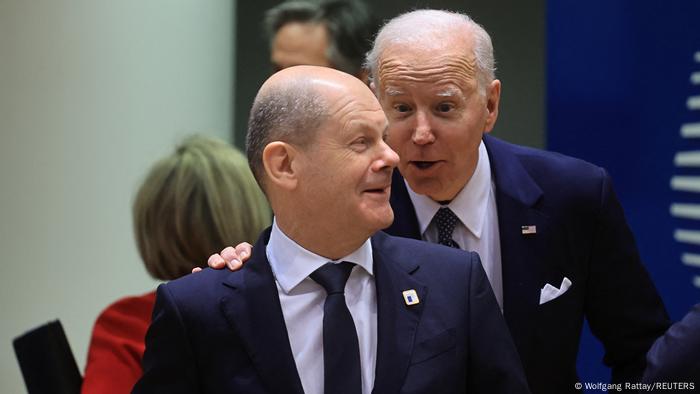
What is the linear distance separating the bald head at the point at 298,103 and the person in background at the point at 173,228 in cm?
84

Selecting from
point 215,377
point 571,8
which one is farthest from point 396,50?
point 571,8

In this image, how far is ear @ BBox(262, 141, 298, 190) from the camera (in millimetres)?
2309

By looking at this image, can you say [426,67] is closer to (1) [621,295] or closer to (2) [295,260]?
(2) [295,260]

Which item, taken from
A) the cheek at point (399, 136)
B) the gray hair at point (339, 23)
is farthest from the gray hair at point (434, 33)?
the gray hair at point (339, 23)

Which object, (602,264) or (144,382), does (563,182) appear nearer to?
(602,264)

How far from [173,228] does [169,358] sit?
0.96 meters

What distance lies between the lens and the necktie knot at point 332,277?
7.47 feet

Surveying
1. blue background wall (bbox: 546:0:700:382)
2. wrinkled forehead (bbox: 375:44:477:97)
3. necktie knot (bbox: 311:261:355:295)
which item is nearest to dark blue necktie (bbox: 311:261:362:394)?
necktie knot (bbox: 311:261:355:295)

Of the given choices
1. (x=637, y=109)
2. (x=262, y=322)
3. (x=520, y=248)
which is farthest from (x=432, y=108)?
(x=637, y=109)

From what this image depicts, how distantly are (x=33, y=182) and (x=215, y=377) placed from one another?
2921 mm

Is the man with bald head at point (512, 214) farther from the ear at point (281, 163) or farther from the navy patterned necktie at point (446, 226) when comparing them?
the ear at point (281, 163)

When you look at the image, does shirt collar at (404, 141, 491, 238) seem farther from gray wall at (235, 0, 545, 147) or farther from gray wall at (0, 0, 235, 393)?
gray wall at (235, 0, 545, 147)

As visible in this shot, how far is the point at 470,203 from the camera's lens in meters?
2.88

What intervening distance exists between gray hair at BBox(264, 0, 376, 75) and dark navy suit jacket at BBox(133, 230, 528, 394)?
2460 mm
